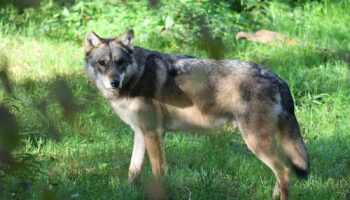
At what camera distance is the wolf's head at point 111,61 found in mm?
5312

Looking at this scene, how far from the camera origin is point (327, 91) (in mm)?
7484

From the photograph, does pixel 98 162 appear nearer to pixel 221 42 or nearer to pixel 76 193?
pixel 76 193

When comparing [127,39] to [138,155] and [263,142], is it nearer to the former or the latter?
[138,155]

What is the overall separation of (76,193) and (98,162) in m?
0.85

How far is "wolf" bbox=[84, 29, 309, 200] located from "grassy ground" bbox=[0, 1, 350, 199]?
0.18 metres

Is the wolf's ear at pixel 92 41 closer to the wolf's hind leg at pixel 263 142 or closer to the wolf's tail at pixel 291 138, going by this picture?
the wolf's hind leg at pixel 263 142

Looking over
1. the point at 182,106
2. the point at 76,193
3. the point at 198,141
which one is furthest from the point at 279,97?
the point at 76,193

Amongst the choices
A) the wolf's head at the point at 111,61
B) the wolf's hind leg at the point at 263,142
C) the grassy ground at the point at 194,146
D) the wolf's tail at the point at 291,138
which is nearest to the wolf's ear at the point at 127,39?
the wolf's head at the point at 111,61

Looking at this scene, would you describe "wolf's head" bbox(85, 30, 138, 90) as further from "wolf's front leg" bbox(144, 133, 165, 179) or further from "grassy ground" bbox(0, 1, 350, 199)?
"wolf's front leg" bbox(144, 133, 165, 179)

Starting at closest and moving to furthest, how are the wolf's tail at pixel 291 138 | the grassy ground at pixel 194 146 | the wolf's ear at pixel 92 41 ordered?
the grassy ground at pixel 194 146, the wolf's tail at pixel 291 138, the wolf's ear at pixel 92 41

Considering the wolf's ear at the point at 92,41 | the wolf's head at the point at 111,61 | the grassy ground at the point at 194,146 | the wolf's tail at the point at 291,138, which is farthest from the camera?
the wolf's ear at the point at 92,41

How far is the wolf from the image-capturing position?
17.0 ft

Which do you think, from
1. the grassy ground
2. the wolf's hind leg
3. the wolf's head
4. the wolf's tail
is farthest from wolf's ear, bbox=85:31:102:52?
the wolf's tail

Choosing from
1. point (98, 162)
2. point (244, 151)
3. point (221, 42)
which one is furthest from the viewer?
point (244, 151)
